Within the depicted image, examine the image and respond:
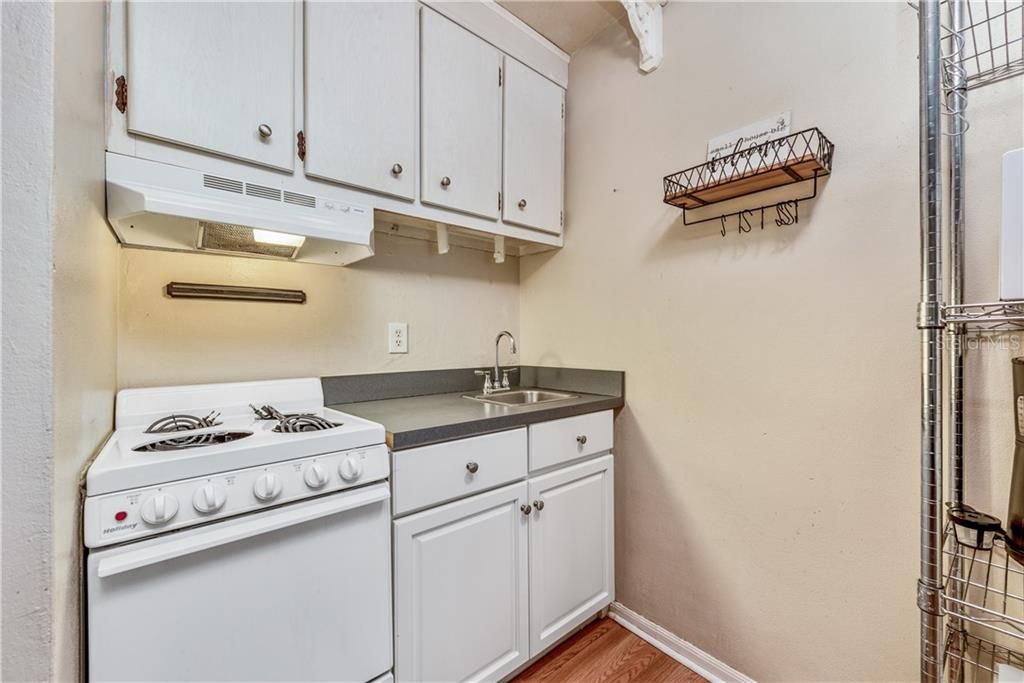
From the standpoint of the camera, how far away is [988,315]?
2.86 feet

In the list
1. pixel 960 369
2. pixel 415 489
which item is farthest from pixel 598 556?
pixel 960 369

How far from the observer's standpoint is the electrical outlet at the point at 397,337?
1.80 meters

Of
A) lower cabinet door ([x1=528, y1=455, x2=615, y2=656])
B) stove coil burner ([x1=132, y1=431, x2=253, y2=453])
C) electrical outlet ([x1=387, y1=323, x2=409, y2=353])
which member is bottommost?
lower cabinet door ([x1=528, y1=455, x2=615, y2=656])

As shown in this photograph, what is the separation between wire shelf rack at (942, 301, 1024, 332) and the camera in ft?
2.78

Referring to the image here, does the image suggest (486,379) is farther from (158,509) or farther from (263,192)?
(158,509)

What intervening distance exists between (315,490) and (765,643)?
1442 mm

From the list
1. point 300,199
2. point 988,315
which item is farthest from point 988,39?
point 300,199

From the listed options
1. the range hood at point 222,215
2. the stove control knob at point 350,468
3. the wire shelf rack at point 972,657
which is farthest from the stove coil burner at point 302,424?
the wire shelf rack at point 972,657

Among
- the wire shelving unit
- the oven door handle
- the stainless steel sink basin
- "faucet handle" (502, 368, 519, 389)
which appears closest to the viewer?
the oven door handle

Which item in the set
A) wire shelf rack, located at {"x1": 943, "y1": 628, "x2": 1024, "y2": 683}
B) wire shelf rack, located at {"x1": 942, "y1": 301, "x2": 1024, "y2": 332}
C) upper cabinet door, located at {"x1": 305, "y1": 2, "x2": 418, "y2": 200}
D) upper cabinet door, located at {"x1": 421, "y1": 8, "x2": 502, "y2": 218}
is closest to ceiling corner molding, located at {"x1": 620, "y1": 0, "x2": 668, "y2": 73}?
upper cabinet door, located at {"x1": 421, "y1": 8, "x2": 502, "y2": 218}

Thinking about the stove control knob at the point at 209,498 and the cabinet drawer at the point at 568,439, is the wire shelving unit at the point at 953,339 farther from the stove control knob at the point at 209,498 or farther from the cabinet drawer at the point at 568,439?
the stove control knob at the point at 209,498

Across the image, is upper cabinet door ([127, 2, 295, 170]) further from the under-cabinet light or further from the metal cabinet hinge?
the under-cabinet light

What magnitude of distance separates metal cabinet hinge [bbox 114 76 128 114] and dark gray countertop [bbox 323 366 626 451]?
0.94 meters

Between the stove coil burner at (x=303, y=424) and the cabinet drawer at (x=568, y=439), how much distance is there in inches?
24.7
